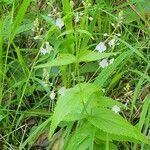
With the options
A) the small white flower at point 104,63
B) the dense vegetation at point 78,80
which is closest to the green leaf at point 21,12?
the dense vegetation at point 78,80

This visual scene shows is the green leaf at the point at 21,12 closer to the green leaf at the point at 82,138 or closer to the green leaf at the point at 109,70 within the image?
the green leaf at the point at 109,70

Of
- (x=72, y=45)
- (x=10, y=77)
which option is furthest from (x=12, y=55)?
(x=72, y=45)

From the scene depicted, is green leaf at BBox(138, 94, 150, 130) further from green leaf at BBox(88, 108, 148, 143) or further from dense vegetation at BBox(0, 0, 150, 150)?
green leaf at BBox(88, 108, 148, 143)

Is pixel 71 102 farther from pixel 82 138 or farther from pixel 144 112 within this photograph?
pixel 144 112

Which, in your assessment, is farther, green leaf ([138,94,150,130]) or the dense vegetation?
green leaf ([138,94,150,130])

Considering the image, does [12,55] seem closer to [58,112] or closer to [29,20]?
[29,20]

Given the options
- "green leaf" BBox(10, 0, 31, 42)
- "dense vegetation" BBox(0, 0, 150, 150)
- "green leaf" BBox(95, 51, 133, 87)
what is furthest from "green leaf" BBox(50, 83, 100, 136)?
"green leaf" BBox(10, 0, 31, 42)

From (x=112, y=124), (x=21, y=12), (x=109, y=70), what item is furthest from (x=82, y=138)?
(x=21, y=12)

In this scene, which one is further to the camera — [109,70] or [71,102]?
[109,70]

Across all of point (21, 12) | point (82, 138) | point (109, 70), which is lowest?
point (82, 138)
